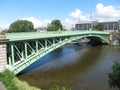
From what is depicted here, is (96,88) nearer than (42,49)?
Yes

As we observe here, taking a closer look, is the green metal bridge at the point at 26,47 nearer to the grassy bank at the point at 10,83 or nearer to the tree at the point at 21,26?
the grassy bank at the point at 10,83

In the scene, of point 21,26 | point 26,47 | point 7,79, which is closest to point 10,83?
point 7,79

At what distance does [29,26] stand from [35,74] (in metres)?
53.6

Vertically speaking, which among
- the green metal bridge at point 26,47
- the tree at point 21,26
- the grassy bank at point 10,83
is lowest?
the grassy bank at point 10,83

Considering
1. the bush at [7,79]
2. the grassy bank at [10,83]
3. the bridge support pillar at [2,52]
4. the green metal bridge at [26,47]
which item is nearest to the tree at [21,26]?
the green metal bridge at [26,47]

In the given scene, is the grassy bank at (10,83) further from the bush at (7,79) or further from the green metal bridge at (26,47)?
the green metal bridge at (26,47)

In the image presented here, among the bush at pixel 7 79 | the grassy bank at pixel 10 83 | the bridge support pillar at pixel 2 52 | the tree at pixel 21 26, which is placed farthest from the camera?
A: the tree at pixel 21 26

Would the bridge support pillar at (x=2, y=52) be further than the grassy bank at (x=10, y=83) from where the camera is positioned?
Yes

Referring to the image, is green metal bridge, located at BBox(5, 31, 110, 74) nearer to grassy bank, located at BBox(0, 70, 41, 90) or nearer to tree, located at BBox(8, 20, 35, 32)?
grassy bank, located at BBox(0, 70, 41, 90)

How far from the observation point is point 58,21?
10375 cm

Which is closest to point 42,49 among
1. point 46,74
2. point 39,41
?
point 39,41

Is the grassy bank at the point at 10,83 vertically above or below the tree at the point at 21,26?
below

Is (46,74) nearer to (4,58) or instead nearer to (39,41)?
(39,41)

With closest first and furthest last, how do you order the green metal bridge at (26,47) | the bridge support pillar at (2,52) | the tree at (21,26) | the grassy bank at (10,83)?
1. the grassy bank at (10,83)
2. the bridge support pillar at (2,52)
3. the green metal bridge at (26,47)
4. the tree at (21,26)
